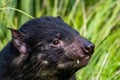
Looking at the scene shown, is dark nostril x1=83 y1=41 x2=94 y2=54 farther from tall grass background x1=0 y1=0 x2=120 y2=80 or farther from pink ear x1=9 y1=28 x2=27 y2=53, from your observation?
tall grass background x1=0 y1=0 x2=120 y2=80

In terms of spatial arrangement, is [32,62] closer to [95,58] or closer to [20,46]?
[20,46]

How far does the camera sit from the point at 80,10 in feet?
23.4

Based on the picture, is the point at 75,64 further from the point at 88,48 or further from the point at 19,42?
the point at 19,42

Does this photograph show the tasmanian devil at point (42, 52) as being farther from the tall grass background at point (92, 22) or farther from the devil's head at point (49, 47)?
the tall grass background at point (92, 22)

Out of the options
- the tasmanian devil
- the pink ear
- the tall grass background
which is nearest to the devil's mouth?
the tasmanian devil

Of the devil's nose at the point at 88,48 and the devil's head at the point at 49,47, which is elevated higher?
the devil's nose at the point at 88,48

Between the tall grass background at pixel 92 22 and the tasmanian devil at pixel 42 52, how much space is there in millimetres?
823

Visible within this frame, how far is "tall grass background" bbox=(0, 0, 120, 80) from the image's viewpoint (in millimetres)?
5555

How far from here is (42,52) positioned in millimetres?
4531

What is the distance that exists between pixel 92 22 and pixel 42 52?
7.47ft

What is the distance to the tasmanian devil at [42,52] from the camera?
4.44 meters

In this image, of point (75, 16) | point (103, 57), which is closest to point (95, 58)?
point (103, 57)

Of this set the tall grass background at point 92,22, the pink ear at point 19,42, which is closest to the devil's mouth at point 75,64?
the pink ear at point 19,42

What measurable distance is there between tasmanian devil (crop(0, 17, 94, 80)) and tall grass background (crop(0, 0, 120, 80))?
82cm
